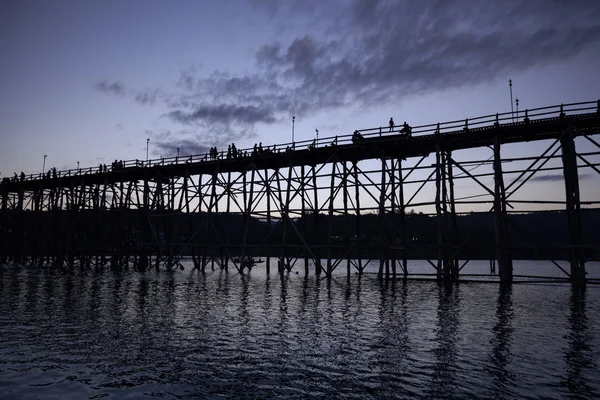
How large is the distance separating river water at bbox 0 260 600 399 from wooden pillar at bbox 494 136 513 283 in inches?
177

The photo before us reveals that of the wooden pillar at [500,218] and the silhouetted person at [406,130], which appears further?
the silhouetted person at [406,130]

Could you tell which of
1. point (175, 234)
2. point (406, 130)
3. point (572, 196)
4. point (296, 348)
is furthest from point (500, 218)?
point (175, 234)

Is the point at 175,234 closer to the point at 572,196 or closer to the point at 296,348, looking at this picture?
the point at 296,348

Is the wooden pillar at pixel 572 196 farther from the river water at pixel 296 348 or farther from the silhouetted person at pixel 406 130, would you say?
the silhouetted person at pixel 406 130

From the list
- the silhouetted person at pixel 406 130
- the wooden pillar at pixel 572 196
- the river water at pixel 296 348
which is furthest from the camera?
the silhouetted person at pixel 406 130

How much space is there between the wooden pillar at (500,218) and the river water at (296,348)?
4.51 metres

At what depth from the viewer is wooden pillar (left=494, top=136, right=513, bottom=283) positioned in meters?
21.9

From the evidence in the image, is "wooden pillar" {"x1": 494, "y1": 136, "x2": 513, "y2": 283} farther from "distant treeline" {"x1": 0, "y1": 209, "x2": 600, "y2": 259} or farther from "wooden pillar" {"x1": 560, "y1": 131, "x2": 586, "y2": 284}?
"wooden pillar" {"x1": 560, "y1": 131, "x2": 586, "y2": 284}

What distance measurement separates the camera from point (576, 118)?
2058cm

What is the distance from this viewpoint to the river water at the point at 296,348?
704 cm

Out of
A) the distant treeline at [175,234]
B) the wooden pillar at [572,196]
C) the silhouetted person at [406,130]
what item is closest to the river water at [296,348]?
the wooden pillar at [572,196]

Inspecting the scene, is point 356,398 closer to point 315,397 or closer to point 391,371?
point 315,397

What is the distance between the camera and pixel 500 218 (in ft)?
72.4

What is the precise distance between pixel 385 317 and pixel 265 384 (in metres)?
7.48
